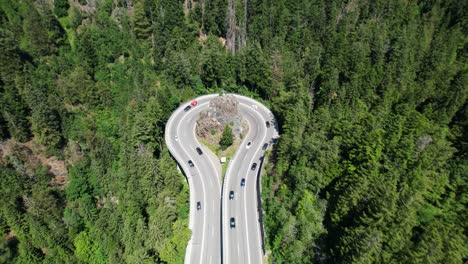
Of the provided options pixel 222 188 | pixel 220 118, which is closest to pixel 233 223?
pixel 222 188

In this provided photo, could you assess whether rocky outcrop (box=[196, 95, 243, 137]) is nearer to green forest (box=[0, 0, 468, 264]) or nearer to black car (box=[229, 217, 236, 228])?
green forest (box=[0, 0, 468, 264])

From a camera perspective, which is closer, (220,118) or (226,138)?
(226,138)

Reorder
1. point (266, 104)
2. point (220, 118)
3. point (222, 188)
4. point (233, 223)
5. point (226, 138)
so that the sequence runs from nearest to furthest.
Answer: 1. point (233, 223)
2. point (222, 188)
3. point (226, 138)
4. point (220, 118)
5. point (266, 104)

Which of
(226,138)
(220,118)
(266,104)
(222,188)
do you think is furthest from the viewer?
(266,104)

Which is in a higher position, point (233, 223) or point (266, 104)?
point (266, 104)

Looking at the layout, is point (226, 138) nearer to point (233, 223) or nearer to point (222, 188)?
point (222, 188)

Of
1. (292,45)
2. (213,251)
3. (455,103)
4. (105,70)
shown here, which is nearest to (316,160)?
(213,251)

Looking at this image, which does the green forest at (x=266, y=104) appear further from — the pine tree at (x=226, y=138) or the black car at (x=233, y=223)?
the pine tree at (x=226, y=138)
